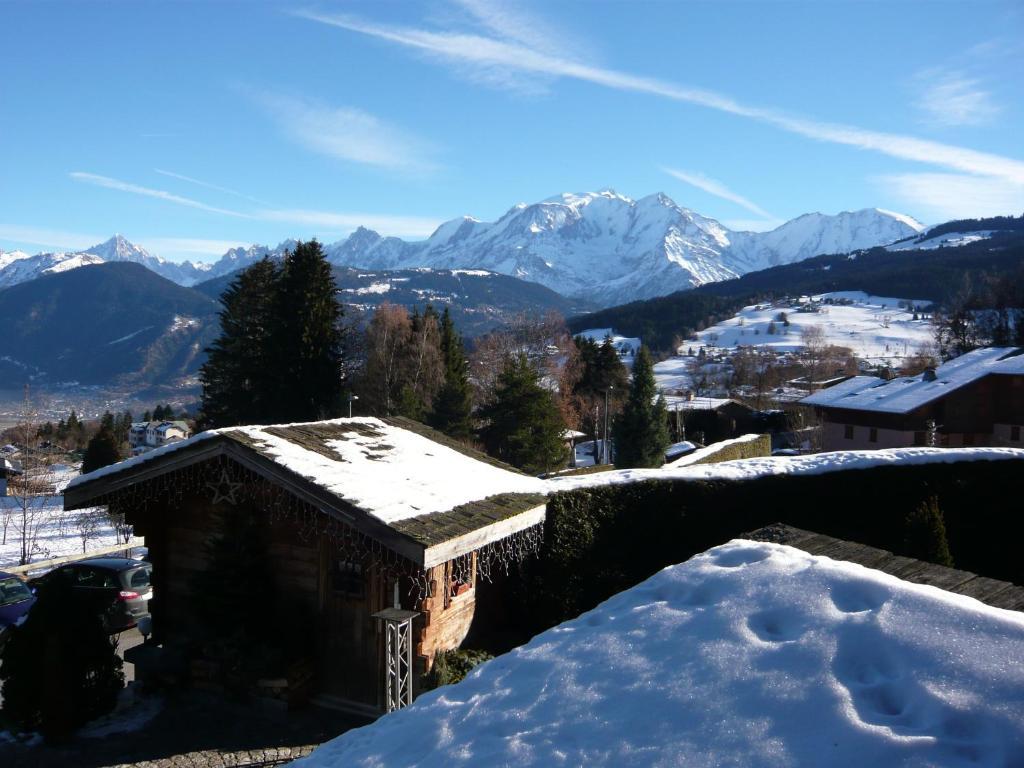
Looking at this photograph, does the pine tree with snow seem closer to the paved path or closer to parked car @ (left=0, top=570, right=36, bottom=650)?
parked car @ (left=0, top=570, right=36, bottom=650)

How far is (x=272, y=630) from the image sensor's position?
10352 millimetres

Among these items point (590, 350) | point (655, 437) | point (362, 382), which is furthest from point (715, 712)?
point (590, 350)

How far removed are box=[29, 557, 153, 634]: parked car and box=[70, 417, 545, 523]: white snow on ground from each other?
5.05 meters

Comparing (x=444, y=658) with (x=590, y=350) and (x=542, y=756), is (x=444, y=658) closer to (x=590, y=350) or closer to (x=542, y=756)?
(x=542, y=756)

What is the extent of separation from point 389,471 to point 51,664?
16.5ft

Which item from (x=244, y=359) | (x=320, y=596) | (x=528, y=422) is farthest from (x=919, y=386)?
(x=320, y=596)

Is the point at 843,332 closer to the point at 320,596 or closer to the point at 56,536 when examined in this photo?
the point at 56,536

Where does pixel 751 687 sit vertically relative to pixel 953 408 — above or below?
above

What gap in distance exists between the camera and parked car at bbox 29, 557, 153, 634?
580 inches

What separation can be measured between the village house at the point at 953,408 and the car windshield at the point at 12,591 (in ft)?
126

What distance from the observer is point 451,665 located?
34.0 ft

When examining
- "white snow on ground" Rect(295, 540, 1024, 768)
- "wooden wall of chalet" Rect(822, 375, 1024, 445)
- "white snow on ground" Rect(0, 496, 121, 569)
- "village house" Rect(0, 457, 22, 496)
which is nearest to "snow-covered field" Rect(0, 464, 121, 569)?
"white snow on ground" Rect(0, 496, 121, 569)

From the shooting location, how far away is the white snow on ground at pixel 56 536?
27.3m

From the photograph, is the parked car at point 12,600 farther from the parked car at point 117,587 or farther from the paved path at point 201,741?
the paved path at point 201,741
